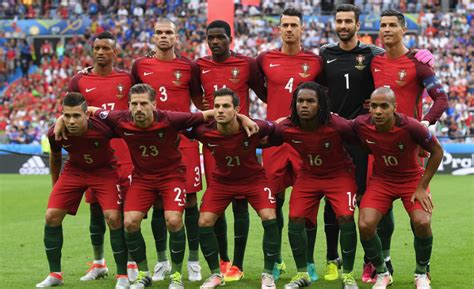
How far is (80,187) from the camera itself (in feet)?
30.9

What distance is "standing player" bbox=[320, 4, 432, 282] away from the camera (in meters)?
9.62

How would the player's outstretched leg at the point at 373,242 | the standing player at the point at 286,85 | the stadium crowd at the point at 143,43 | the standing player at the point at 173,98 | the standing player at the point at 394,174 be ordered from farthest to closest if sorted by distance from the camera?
the stadium crowd at the point at 143,43 < the standing player at the point at 173,98 < the standing player at the point at 286,85 < the player's outstretched leg at the point at 373,242 < the standing player at the point at 394,174

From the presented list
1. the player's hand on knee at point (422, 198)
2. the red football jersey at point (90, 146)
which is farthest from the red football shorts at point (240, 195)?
the player's hand on knee at point (422, 198)

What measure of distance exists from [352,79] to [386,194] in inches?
55.1

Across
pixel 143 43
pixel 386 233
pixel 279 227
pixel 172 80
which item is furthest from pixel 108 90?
pixel 143 43

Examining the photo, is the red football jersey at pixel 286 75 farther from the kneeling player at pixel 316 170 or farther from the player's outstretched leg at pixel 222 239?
the player's outstretched leg at pixel 222 239

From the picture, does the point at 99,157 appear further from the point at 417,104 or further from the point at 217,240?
the point at 417,104

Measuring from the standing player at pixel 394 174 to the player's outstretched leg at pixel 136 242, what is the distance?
86.0 inches

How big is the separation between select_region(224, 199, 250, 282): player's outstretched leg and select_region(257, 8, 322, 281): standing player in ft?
1.25

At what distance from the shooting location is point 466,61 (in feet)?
107

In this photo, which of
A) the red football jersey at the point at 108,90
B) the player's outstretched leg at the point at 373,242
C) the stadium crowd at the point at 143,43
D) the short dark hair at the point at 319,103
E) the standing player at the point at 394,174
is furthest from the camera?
the stadium crowd at the point at 143,43

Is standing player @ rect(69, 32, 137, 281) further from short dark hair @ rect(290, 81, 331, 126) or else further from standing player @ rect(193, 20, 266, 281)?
short dark hair @ rect(290, 81, 331, 126)

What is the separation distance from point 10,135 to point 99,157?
23.0 meters

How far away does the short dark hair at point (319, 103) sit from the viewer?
8.88m
